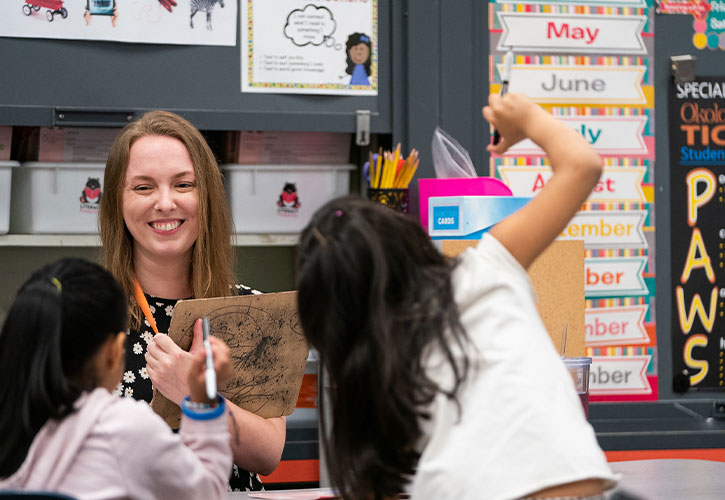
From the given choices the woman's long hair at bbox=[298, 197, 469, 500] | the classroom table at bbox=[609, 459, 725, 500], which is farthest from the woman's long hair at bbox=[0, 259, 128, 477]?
the classroom table at bbox=[609, 459, 725, 500]

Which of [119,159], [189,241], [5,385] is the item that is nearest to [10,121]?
[119,159]

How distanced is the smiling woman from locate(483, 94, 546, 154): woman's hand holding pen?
734 mm

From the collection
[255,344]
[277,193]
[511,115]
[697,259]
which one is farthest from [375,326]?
[697,259]

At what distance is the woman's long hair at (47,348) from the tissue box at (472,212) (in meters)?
1.03

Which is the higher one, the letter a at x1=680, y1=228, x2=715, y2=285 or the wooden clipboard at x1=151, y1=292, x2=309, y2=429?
the letter a at x1=680, y1=228, x2=715, y2=285

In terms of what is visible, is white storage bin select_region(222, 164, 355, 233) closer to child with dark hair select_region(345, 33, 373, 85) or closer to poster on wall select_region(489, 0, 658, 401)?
child with dark hair select_region(345, 33, 373, 85)

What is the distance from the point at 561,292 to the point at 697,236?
0.57 metres

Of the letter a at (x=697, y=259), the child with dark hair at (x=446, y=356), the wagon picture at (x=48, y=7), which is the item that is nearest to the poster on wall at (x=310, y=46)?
the wagon picture at (x=48, y=7)

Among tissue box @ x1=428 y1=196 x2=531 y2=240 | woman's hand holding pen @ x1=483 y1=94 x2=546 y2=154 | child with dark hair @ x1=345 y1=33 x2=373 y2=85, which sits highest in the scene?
child with dark hair @ x1=345 y1=33 x2=373 y2=85

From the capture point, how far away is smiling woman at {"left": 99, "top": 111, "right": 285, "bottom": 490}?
1.64m

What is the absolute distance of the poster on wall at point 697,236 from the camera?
2340 millimetres

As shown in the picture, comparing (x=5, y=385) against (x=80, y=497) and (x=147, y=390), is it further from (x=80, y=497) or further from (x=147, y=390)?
(x=147, y=390)

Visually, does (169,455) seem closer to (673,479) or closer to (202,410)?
(202,410)

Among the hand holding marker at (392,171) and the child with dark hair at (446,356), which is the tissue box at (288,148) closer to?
the hand holding marker at (392,171)
